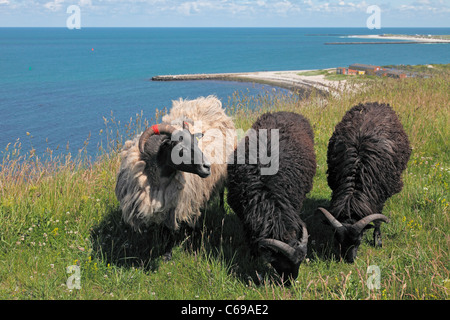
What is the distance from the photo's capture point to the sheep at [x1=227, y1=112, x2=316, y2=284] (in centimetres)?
468

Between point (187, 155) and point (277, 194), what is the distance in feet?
4.17

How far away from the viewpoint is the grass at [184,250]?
171 inches

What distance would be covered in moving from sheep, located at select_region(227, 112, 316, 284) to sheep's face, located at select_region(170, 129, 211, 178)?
831mm

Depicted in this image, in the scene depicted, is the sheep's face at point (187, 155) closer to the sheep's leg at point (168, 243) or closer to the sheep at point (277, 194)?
the sheep at point (277, 194)

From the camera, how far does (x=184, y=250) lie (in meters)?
5.54

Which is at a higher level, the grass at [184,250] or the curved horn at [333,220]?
the curved horn at [333,220]

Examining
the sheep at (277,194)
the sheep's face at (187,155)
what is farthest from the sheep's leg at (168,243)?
the sheep's face at (187,155)

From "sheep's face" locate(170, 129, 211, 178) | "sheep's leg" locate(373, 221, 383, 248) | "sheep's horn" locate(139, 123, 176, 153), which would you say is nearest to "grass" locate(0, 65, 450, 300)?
"sheep's leg" locate(373, 221, 383, 248)

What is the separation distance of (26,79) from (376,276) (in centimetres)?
5650

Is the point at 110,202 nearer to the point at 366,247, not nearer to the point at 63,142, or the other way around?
the point at 366,247

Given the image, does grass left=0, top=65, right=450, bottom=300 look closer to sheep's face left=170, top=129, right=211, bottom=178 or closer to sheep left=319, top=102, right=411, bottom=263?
sheep left=319, top=102, right=411, bottom=263

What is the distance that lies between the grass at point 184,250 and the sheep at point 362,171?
1.18 ft

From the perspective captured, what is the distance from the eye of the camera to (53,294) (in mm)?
4336

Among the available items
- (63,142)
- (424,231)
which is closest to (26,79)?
(63,142)
